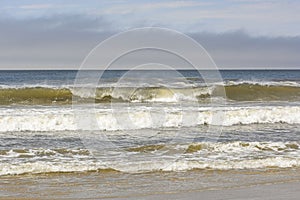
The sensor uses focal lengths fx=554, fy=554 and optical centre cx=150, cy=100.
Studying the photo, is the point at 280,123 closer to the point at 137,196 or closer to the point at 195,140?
the point at 195,140

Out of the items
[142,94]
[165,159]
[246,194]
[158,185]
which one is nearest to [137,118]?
[165,159]

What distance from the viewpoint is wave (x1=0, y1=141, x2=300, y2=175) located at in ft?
36.4

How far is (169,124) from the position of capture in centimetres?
2028

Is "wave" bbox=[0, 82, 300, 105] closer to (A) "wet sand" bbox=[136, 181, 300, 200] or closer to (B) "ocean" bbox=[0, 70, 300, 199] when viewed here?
(B) "ocean" bbox=[0, 70, 300, 199]

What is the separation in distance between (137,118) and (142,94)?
1494 cm

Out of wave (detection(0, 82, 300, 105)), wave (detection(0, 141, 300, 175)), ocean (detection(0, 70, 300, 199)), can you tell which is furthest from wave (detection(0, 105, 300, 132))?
wave (detection(0, 82, 300, 105))

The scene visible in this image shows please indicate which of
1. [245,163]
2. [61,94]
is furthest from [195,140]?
[61,94]

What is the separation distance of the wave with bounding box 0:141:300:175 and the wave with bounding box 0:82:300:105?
59.8ft

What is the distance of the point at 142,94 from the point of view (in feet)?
117

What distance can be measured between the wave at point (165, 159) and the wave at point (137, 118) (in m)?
5.69

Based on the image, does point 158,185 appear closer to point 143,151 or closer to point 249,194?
point 249,194

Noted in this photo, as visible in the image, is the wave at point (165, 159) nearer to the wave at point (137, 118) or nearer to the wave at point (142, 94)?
the wave at point (137, 118)

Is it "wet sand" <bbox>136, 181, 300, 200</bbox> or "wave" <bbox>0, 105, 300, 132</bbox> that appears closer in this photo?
"wet sand" <bbox>136, 181, 300, 200</bbox>

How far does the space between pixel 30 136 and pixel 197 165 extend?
277 inches
